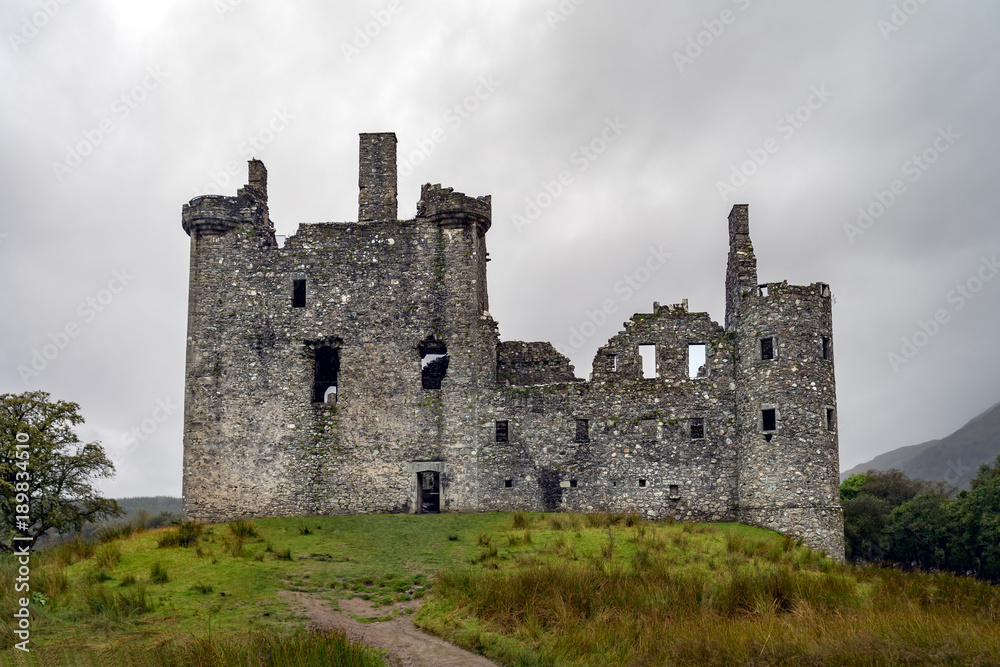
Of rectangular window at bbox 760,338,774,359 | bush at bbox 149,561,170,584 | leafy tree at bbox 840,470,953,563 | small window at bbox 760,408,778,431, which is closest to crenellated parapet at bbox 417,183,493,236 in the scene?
rectangular window at bbox 760,338,774,359

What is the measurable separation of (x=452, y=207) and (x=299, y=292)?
5768mm

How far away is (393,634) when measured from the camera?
45.6ft

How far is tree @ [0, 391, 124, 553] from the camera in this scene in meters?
28.9

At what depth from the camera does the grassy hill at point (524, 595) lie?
39.9 feet

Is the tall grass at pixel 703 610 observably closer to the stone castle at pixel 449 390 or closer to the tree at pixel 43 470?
the stone castle at pixel 449 390

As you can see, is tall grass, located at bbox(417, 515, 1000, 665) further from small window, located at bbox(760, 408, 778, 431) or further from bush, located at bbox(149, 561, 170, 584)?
bush, located at bbox(149, 561, 170, 584)

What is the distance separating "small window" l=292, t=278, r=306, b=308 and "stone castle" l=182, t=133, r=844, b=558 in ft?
0.34

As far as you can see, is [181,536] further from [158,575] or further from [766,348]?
[766,348]

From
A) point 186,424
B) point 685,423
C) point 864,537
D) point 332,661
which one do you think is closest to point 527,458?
point 685,423

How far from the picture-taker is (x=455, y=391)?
26.3m

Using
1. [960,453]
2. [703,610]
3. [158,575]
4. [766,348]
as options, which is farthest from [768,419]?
[960,453]

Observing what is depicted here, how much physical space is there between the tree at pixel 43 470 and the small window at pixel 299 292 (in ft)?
34.5

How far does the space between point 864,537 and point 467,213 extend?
31750 millimetres

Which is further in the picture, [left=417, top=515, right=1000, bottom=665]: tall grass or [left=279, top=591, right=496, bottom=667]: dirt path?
[left=279, top=591, right=496, bottom=667]: dirt path
